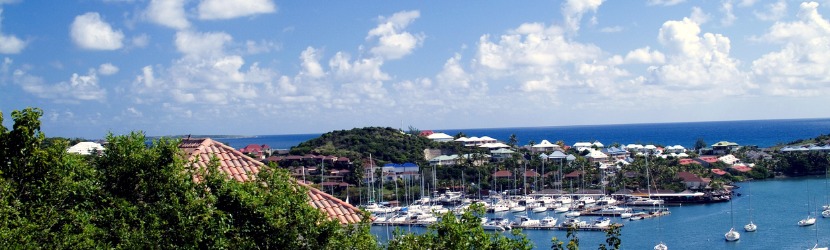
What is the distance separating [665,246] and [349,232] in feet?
125

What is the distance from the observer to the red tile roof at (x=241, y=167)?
35.1ft

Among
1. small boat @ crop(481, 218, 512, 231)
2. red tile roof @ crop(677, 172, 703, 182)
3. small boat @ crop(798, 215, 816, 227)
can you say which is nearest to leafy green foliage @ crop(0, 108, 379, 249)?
small boat @ crop(481, 218, 512, 231)

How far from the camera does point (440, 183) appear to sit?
76.5 m

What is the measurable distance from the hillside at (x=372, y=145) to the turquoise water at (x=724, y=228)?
2511cm

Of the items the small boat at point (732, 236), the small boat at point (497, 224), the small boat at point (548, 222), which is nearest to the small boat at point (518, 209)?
the small boat at point (497, 224)

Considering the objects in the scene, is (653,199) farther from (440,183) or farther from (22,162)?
(22,162)

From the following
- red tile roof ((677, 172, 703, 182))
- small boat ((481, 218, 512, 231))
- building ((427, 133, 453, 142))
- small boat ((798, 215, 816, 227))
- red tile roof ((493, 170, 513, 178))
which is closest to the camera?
small boat ((798, 215, 816, 227))

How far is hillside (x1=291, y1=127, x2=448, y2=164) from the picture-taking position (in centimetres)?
8519

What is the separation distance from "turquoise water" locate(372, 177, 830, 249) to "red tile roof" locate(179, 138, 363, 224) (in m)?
37.4

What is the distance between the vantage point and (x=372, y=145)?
88.8 m

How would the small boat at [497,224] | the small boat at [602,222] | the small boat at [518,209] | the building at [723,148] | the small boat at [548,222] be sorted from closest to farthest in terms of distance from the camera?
the small boat at [602,222] < the small boat at [497,224] < the small boat at [548,222] < the small boat at [518,209] < the building at [723,148]

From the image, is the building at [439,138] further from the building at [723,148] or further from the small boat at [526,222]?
the small boat at [526,222]

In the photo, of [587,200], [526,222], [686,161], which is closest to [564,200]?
[587,200]

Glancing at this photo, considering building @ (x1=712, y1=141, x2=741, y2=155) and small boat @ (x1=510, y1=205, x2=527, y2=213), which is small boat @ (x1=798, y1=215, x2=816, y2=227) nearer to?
small boat @ (x1=510, y1=205, x2=527, y2=213)
